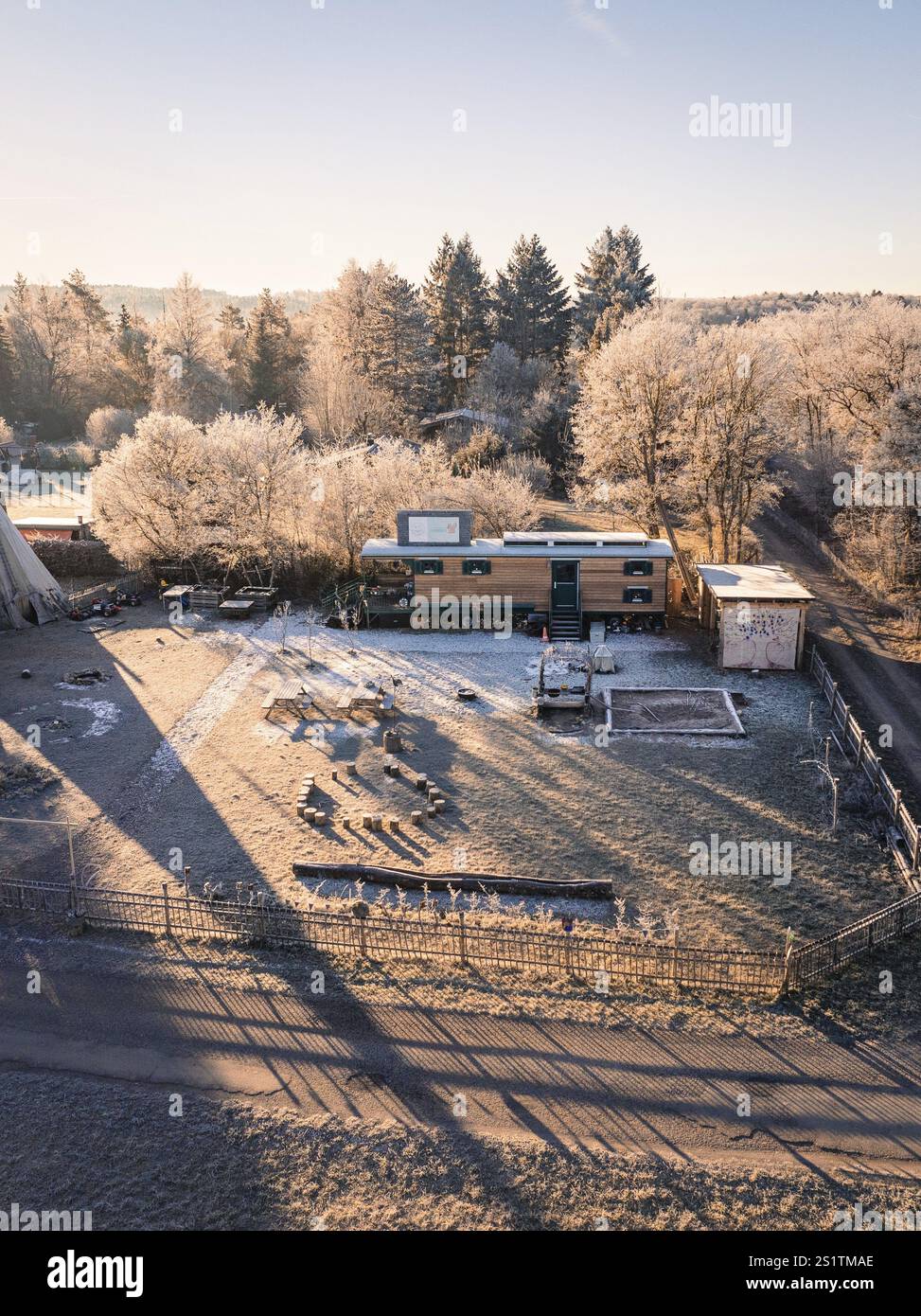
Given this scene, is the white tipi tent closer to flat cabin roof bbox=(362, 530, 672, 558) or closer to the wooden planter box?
the wooden planter box

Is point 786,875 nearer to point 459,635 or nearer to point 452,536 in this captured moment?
point 459,635

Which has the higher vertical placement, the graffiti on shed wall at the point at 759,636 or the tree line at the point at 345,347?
the tree line at the point at 345,347

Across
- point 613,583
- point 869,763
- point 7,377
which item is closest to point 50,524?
point 613,583

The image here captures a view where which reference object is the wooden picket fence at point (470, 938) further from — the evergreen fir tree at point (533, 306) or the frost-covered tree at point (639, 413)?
the evergreen fir tree at point (533, 306)

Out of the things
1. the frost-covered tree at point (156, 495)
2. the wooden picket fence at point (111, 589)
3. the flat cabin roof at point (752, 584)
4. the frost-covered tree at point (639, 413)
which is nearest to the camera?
the flat cabin roof at point (752, 584)

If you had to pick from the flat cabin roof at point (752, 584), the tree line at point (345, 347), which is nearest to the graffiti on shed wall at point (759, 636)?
the flat cabin roof at point (752, 584)
